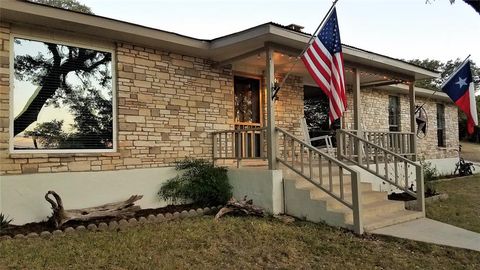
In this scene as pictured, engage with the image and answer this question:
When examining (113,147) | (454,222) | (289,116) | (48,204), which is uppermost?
(289,116)

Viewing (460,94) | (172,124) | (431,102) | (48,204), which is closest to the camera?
(48,204)

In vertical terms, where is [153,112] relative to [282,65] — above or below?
below

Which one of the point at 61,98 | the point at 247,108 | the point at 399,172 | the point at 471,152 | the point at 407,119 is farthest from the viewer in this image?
the point at 471,152

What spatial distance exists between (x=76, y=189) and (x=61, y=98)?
152cm

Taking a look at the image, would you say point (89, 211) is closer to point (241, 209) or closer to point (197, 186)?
point (197, 186)

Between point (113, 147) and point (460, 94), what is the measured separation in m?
7.56

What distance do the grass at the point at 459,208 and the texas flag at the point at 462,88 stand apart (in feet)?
5.40

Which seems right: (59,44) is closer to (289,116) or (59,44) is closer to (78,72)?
(78,72)

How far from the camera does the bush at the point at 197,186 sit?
23.8ft

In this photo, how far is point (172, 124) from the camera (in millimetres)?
7484

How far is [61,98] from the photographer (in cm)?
622

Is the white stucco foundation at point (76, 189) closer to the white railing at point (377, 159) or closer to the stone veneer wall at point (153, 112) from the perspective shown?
the stone veneer wall at point (153, 112)

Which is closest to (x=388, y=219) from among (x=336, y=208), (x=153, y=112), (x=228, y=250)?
(x=336, y=208)

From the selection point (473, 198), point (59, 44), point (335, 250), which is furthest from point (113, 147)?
point (473, 198)
